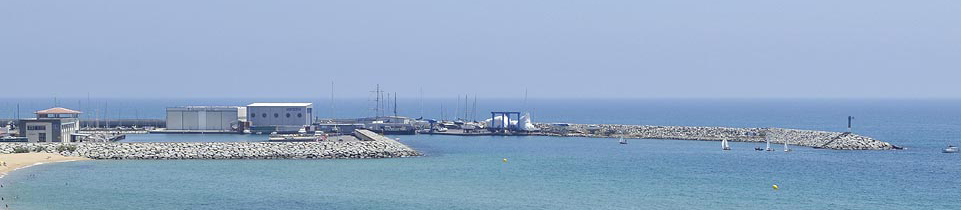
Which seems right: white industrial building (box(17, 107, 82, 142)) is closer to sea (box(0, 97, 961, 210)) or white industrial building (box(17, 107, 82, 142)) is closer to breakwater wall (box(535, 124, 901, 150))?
sea (box(0, 97, 961, 210))

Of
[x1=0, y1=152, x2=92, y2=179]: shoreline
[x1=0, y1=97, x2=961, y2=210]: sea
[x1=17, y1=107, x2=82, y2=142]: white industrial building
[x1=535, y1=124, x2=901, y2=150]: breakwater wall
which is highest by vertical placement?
[x1=17, y1=107, x2=82, y2=142]: white industrial building

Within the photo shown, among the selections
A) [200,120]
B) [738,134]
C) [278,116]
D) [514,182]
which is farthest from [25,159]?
[738,134]

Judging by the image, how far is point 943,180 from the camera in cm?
5988

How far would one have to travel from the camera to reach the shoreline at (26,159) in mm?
60834

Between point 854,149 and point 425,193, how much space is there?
136ft

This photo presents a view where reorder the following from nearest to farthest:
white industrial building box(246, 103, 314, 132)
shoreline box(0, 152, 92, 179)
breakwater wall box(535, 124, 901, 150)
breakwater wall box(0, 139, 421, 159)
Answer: shoreline box(0, 152, 92, 179) → breakwater wall box(0, 139, 421, 159) → breakwater wall box(535, 124, 901, 150) → white industrial building box(246, 103, 314, 132)

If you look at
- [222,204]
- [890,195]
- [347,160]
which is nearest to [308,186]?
[222,204]

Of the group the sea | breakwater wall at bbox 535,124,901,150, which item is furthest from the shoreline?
breakwater wall at bbox 535,124,901,150

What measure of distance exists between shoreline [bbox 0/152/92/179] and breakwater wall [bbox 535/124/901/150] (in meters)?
48.8

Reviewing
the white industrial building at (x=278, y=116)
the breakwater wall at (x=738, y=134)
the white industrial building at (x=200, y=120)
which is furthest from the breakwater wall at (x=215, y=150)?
the white industrial building at (x=200, y=120)

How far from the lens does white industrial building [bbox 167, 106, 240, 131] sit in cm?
10619

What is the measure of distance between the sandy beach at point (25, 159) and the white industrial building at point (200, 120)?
1468 inches

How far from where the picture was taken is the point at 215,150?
233 ft

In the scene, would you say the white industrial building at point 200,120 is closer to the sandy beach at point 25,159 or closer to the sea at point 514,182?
the sea at point 514,182
